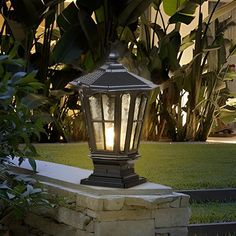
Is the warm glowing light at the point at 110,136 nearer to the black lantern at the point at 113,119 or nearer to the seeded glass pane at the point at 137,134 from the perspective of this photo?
the black lantern at the point at 113,119

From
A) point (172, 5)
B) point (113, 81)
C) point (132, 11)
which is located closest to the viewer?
point (113, 81)

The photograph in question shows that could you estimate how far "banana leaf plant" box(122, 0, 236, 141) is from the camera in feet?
19.7

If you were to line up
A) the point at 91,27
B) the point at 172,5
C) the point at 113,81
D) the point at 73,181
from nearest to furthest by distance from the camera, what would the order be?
the point at 113,81, the point at 73,181, the point at 91,27, the point at 172,5

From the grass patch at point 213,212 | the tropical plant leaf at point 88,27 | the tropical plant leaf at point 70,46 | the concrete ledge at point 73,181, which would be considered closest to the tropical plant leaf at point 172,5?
the tropical plant leaf at point 88,27

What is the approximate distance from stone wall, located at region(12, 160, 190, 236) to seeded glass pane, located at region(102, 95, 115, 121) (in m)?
0.30

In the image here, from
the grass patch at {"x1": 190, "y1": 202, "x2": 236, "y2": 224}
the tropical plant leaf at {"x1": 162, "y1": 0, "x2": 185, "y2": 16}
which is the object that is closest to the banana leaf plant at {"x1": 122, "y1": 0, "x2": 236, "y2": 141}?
the tropical plant leaf at {"x1": 162, "y1": 0, "x2": 185, "y2": 16}

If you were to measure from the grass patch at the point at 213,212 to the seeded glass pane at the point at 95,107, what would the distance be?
0.78 meters

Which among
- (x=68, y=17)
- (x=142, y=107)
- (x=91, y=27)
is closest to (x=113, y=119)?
(x=142, y=107)

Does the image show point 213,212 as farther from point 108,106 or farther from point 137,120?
point 108,106

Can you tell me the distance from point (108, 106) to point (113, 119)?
2.3 inches

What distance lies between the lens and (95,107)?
7.86 ft

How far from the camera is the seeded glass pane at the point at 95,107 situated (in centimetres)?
238

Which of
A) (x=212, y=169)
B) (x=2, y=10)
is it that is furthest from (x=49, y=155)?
(x=2, y=10)

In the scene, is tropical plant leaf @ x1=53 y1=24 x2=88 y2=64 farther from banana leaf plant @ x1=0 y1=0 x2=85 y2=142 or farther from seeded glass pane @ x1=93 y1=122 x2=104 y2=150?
seeded glass pane @ x1=93 y1=122 x2=104 y2=150
